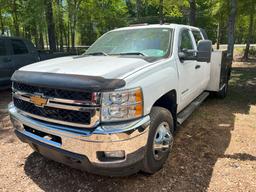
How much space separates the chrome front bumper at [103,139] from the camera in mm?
2562

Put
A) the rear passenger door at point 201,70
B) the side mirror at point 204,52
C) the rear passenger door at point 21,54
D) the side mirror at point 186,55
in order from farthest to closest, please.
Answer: the rear passenger door at point 21,54 < the rear passenger door at point 201,70 < the side mirror at point 186,55 < the side mirror at point 204,52

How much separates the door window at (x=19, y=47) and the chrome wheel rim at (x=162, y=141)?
18.7 feet

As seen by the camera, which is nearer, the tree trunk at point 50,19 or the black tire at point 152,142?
the black tire at point 152,142

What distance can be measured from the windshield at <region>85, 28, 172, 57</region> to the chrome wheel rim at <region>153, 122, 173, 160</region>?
1.08 m

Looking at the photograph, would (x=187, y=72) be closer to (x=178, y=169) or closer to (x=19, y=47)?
(x=178, y=169)

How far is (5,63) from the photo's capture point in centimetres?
706

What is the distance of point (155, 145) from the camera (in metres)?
3.17

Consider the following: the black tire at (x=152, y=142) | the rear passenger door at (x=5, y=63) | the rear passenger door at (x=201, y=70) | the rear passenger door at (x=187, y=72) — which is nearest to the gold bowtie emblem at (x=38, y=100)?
the black tire at (x=152, y=142)

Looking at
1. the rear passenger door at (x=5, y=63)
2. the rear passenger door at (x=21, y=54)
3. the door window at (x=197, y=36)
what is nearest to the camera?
the door window at (x=197, y=36)

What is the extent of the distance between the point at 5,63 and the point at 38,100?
4866 mm

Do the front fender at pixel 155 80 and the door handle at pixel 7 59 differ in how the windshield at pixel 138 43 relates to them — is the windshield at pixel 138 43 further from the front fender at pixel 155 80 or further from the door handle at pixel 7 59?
the door handle at pixel 7 59

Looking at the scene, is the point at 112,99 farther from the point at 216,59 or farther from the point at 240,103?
the point at 240,103

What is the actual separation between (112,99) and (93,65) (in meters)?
0.73

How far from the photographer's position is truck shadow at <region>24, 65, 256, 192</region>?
3.13m
